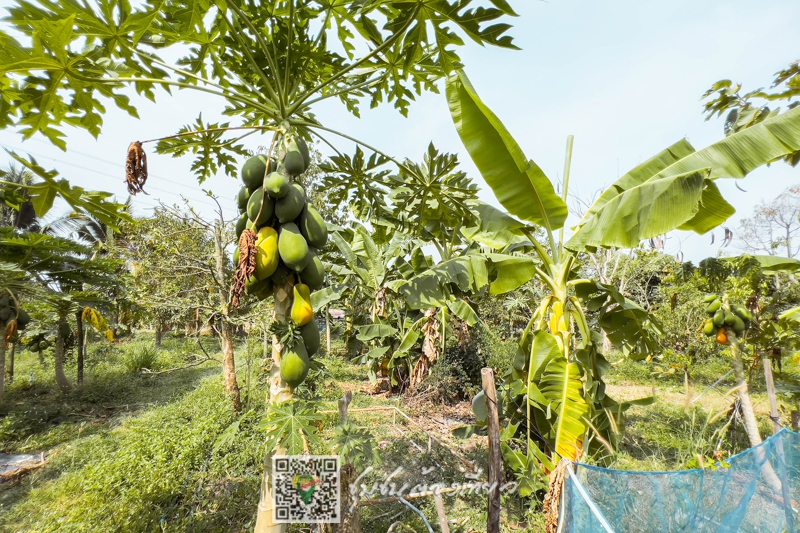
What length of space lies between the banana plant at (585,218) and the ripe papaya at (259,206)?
1.84m

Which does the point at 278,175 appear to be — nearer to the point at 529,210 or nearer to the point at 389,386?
the point at 529,210

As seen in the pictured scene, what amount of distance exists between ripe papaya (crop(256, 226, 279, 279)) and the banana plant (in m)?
1.97

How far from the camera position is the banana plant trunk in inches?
65.8

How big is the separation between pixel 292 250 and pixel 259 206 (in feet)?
0.91

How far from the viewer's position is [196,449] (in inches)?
182

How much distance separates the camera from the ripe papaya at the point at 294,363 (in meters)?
1.65

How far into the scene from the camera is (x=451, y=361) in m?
8.45

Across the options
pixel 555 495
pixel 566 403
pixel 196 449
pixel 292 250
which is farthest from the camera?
pixel 196 449

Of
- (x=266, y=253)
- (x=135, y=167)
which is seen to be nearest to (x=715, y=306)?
(x=266, y=253)

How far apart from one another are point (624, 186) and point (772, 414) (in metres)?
2.48

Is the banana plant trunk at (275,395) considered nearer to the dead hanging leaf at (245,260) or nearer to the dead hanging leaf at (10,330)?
the dead hanging leaf at (245,260)

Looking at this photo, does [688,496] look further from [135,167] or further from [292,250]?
[135,167]

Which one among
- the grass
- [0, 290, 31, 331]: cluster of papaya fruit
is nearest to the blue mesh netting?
the grass

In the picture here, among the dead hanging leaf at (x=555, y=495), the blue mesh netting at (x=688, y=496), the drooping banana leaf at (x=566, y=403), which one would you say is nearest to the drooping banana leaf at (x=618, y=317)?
the drooping banana leaf at (x=566, y=403)
